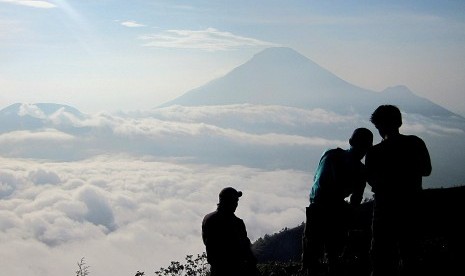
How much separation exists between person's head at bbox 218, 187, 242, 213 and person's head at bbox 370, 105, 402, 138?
1.73m

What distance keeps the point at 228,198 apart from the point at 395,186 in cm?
188

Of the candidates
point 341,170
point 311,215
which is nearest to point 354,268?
point 311,215

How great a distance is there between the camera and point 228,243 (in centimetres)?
491

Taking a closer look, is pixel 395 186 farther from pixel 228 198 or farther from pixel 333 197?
pixel 228 198

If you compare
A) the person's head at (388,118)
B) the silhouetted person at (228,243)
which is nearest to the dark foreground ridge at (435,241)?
the person's head at (388,118)

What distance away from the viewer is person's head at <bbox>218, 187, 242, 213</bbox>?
470 centimetres

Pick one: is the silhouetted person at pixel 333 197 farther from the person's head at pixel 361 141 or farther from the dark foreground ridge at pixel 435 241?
the dark foreground ridge at pixel 435 241

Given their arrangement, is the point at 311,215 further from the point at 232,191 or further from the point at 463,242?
the point at 463,242

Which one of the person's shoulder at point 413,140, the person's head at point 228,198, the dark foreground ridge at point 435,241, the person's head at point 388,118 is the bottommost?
the dark foreground ridge at point 435,241

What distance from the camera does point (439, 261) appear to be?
7484 millimetres

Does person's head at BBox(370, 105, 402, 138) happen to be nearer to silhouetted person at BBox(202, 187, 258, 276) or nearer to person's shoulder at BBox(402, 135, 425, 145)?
person's shoulder at BBox(402, 135, 425, 145)

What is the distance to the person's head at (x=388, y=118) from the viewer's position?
494 cm

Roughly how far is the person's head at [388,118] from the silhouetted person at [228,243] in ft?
5.74

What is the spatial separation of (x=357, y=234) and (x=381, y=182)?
5.19 metres
